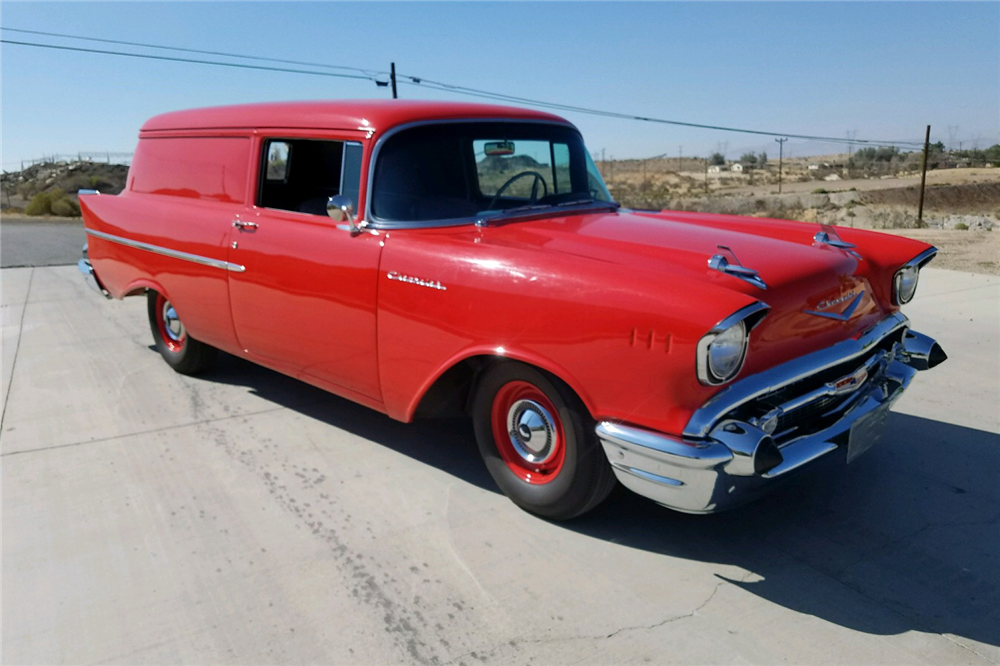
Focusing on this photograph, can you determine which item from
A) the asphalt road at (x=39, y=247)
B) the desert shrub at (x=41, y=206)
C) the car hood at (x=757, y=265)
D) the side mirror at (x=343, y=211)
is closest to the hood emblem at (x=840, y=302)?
the car hood at (x=757, y=265)

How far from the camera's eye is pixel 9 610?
271 cm

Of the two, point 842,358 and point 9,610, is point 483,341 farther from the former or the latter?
point 9,610

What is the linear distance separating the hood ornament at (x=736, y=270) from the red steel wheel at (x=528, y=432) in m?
0.83

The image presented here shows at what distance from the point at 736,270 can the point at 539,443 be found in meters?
1.05

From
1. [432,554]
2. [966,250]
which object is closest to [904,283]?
[432,554]

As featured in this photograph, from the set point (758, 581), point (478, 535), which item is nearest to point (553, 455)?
point (478, 535)

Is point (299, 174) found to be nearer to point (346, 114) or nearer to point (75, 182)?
point (346, 114)

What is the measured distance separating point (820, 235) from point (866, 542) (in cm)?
142

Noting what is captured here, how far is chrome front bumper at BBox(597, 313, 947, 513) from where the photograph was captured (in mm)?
2607

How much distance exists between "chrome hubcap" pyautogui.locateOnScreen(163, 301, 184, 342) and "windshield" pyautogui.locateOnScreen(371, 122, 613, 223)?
2.40 m

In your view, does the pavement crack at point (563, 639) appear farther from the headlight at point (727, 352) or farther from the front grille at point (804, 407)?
the headlight at point (727, 352)

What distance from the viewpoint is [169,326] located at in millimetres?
5457

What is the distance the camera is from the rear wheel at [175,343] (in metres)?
5.26

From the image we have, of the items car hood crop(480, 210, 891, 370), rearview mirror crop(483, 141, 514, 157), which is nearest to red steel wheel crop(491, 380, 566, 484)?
car hood crop(480, 210, 891, 370)
